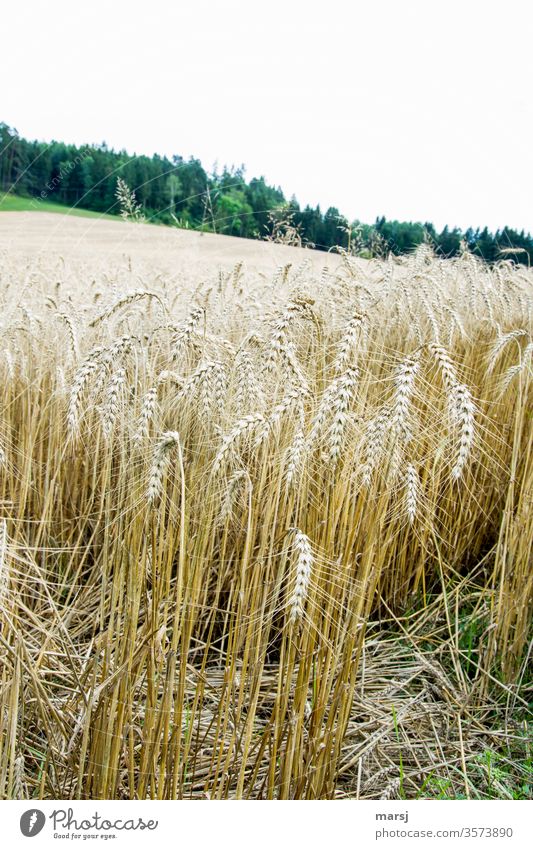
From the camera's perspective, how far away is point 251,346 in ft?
5.34

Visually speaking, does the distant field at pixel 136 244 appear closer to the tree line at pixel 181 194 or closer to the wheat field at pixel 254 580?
the tree line at pixel 181 194

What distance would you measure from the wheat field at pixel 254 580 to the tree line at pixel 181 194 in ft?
1.52

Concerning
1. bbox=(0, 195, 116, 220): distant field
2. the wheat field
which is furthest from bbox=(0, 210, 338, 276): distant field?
the wheat field

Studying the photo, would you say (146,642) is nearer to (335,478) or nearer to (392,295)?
(335,478)

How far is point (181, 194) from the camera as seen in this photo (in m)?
2.71

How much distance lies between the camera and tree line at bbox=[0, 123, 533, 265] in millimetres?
1913

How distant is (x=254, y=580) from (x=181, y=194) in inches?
80.8

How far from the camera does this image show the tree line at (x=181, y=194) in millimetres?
1913

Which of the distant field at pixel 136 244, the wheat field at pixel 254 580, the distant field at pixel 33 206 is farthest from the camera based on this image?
the distant field at pixel 136 244

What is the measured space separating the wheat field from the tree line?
46 centimetres

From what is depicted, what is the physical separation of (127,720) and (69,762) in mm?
165

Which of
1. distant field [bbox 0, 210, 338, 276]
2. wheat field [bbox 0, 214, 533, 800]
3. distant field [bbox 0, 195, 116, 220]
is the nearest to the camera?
wheat field [bbox 0, 214, 533, 800]

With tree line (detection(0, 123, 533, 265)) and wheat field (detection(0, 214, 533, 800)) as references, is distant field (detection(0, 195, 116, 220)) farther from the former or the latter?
wheat field (detection(0, 214, 533, 800))
